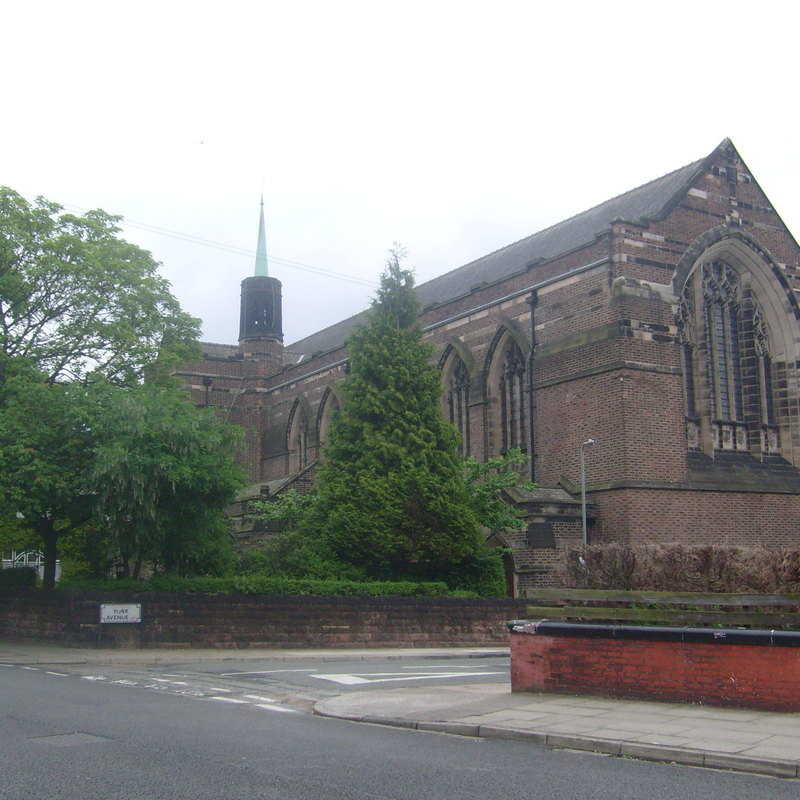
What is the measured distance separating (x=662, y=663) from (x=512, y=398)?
23.7m

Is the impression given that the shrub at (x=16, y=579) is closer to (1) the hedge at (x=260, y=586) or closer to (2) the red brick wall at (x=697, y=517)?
(1) the hedge at (x=260, y=586)

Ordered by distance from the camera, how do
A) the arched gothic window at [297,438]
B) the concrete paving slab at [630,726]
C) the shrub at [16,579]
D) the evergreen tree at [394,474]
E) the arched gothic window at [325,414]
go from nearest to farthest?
1. the concrete paving slab at [630,726]
2. the shrub at [16,579]
3. the evergreen tree at [394,474]
4. the arched gothic window at [325,414]
5. the arched gothic window at [297,438]

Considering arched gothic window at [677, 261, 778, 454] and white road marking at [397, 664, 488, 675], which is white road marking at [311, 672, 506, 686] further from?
arched gothic window at [677, 261, 778, 454]

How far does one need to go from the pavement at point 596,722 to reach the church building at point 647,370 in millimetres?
Answer: 15410

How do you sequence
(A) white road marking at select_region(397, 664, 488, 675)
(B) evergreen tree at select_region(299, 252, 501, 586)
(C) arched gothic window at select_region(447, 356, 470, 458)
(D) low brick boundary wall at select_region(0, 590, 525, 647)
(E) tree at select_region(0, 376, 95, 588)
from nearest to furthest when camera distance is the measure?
1. (A) white road marking at select_region(397, 664, 488, 675)
2. (D) low brick boundary wall at select_region(0, 590, 525, 647)
3. (E) tree at select_region(0, 376, 95, 588)
4. (B) evergreen tree at select_region(299, 252, 501, 586)
5. (C) arched gothic window at select_region(447, 356, 470, 458)

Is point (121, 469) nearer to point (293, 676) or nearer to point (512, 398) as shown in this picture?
point (293, 676)

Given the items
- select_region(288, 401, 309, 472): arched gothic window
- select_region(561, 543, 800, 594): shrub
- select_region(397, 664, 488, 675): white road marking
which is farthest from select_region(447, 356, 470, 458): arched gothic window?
select_region(561, 543, 800, 594): shrub

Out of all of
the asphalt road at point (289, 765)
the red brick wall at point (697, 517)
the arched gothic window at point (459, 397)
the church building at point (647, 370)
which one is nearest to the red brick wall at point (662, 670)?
the asphalt road at point (289, 765)

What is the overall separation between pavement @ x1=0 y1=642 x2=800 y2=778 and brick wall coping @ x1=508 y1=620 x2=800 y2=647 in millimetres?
709

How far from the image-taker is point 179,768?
25.5 feet

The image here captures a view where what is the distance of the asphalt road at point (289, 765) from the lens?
7.06 meters

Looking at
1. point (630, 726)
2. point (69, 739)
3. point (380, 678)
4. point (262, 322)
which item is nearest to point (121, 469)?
point (380, 678)

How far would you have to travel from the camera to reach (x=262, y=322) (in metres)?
59.2

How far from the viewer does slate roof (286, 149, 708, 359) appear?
109 ft
